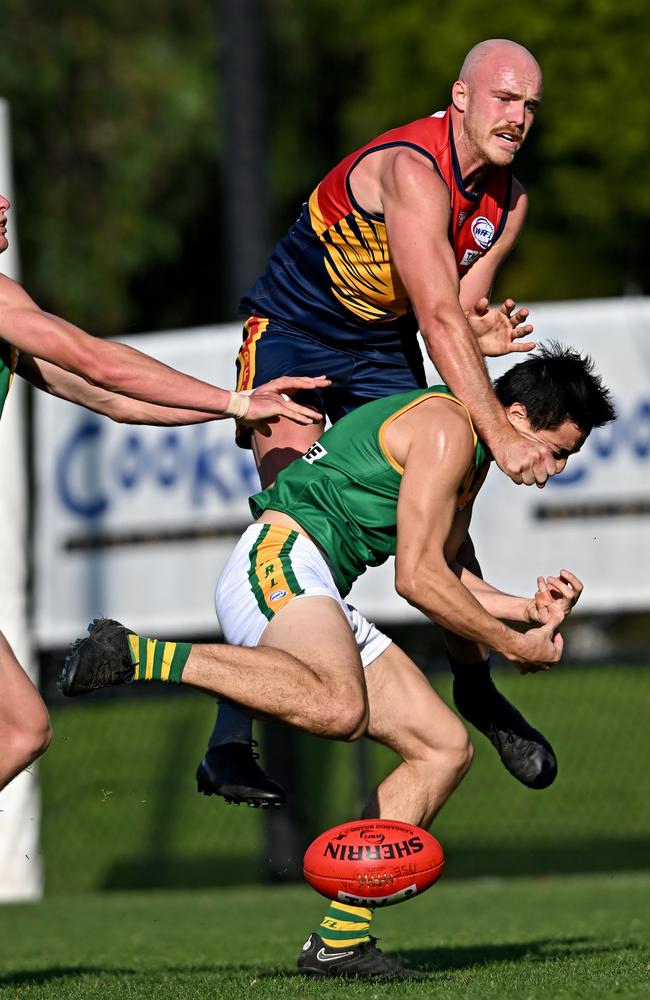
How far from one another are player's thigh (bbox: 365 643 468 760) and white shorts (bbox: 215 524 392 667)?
0.21 m

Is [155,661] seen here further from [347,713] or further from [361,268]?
[361,268]

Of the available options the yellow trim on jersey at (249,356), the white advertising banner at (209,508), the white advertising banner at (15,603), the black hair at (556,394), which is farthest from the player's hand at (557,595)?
the white advertising banner at (15,603)

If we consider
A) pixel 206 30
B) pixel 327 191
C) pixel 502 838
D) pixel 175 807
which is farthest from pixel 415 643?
pixel 206 30

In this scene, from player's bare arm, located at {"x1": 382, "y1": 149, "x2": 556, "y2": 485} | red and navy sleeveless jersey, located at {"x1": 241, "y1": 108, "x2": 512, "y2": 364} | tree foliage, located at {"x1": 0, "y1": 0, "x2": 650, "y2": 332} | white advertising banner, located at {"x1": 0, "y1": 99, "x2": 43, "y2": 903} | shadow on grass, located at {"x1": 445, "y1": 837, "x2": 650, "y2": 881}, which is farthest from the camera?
tree foliage, located at {"x1": 0, "y1": 0, "x2": 650, "y2": 332}

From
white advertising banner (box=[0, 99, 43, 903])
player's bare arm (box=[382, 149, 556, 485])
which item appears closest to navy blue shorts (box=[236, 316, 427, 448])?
player's bare arm (box=[382, 149, 556, 485])

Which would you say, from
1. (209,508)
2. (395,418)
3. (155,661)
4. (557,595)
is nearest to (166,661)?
(155,661)

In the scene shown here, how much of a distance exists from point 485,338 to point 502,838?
8.65 metres

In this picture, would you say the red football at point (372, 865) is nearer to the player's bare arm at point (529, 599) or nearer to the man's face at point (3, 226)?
the player's bare arm at point (529, 599)

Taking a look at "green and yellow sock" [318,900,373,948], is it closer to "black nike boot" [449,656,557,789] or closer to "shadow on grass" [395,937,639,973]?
"shadow on grass" [395,937,639,973]

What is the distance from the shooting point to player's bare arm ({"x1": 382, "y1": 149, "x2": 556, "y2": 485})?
5.55 meters

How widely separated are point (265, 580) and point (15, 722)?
0.95 m

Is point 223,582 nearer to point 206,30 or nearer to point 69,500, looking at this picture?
point 69,500

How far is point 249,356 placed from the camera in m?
6.57

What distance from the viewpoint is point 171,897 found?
1060 cm
